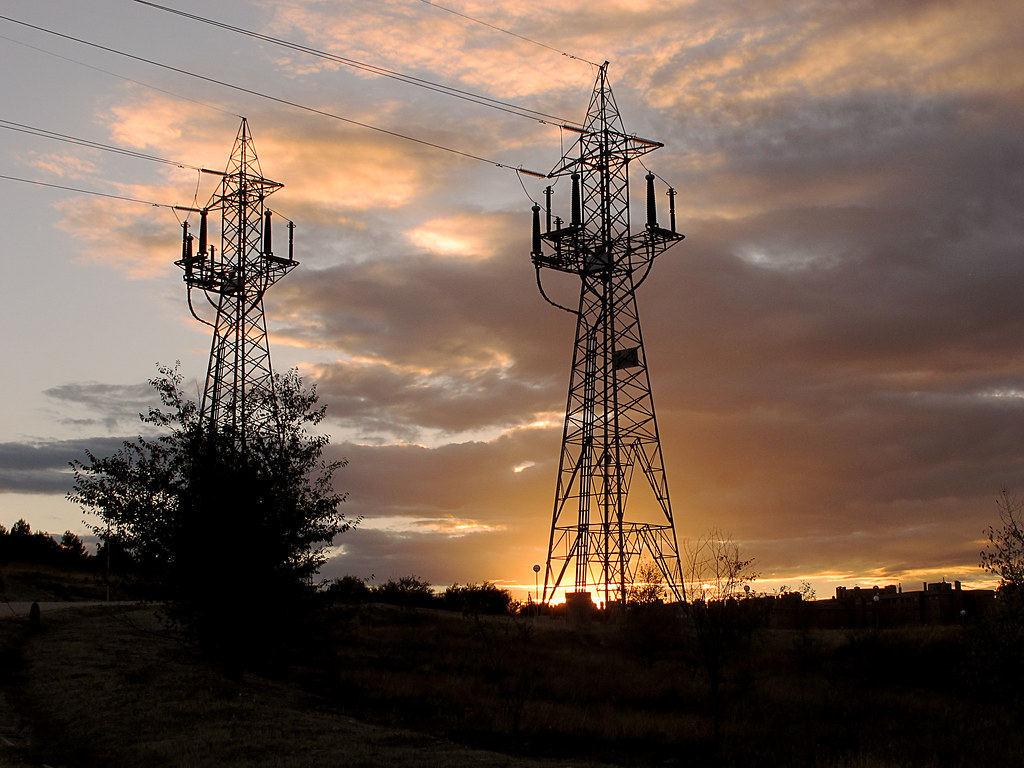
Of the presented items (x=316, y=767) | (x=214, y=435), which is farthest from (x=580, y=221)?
(x=316, y=767)

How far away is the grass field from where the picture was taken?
2261cm

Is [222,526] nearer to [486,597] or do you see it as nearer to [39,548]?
[486,597]

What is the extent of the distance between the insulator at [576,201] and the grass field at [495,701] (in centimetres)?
1909

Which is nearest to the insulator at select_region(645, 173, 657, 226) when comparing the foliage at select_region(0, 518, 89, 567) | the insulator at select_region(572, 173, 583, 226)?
the insulator at select_region(572, 173, 583, 226)

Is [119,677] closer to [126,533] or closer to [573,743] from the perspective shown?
[126,533]

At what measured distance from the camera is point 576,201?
4878cm

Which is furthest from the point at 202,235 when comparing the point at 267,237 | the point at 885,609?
the point at 885,609

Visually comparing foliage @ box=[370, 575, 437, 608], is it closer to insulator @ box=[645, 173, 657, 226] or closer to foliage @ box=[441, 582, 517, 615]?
foliage @ box=[441, 582, 517, 615]

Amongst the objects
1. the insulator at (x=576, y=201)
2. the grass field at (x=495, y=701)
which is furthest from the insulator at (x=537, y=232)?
the grass field at (x=495, y=701)

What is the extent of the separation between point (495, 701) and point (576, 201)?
25.0m

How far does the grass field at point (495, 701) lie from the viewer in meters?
22.6

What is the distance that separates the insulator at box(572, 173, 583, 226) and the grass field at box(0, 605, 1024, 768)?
752 inches

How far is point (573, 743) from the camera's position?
26.4 m

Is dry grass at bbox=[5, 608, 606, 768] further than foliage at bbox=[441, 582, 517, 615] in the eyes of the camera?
No
